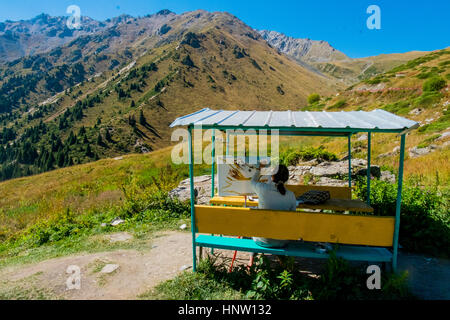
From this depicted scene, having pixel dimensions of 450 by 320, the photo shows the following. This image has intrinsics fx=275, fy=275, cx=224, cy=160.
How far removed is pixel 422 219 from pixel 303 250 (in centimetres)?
341

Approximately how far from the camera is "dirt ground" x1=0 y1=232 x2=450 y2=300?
4484mm

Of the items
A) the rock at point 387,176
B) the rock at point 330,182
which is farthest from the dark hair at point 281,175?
the rock at point 387,176

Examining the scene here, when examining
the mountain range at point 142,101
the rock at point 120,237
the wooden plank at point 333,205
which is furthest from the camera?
the mountain range at point 142,101

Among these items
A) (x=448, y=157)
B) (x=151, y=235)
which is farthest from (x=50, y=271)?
(x=448, y=157)

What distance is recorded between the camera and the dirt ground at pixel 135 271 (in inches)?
177

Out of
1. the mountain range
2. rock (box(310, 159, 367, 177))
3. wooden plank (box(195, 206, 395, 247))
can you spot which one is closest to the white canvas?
wooden plank (box(195, 206, 395, 247))

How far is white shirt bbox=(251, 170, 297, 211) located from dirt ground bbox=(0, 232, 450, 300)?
4.74 feet

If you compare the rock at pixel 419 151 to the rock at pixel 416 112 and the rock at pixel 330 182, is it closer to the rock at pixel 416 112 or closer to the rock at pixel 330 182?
the rock at pixel 330 182

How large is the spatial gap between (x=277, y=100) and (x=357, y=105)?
110 m

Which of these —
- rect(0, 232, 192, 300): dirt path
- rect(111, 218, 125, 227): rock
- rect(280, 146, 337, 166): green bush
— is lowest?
rect(111, 218, 125, 227): rock

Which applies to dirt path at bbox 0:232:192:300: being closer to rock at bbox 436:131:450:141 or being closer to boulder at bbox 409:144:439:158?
boulder at bbox 409:144:439:158

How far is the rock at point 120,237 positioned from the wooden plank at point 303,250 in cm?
305

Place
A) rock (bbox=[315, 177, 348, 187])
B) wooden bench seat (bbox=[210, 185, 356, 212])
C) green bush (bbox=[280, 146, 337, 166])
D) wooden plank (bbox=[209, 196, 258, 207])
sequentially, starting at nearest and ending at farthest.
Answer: wooden bench seat (bbox=[210, 185, 356, 212])
wooden plank (bbox=[209, 196, 258, 207])
rock (bbox=[315, 177, 348, 187])
green bush (bbox=[280, 146, 337, 166])

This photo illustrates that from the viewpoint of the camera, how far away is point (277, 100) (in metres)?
146
